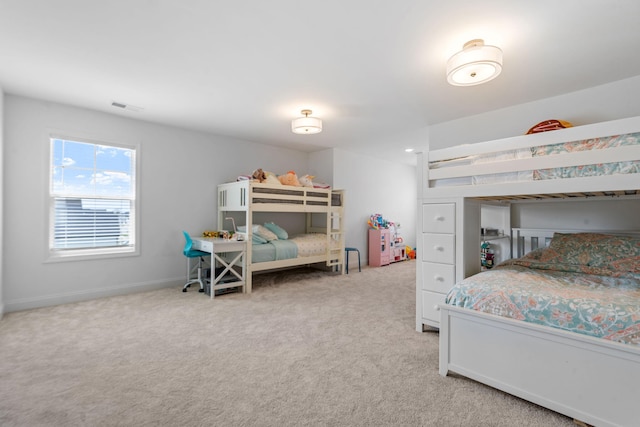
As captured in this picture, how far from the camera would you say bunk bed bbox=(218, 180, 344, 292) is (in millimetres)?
4297

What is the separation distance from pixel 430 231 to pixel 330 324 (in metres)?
1.34

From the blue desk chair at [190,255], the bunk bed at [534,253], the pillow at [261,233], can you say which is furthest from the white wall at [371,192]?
the bunk bed at [534,253]

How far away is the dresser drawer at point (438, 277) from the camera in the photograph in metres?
2.61

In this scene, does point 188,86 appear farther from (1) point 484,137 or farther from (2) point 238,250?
(1) point 484,137

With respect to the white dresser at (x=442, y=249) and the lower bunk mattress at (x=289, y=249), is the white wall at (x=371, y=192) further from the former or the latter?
the white dresser at (x=442, y=249)

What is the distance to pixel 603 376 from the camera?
1528 mm

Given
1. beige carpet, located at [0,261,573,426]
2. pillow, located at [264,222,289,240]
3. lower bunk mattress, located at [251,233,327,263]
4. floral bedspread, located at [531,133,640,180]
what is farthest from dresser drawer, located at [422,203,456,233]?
pillow, located at [264,222,289,240]

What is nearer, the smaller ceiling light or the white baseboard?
the white baseboard

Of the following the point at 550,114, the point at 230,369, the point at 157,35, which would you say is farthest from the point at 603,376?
the point at 157,35

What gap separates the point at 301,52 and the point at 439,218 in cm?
186

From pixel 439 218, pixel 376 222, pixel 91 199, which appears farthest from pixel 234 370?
pixel 376 222

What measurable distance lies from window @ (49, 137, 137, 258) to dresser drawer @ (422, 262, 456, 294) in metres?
3.84

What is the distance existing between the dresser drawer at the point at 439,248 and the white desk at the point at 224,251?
8.09 ft

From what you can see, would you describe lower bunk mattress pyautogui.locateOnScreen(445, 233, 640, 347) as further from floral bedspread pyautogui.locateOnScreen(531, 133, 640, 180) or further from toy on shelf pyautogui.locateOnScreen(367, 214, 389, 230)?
toy on shelf pyautogui.locateOnScreen(367, 214, 389, 230)
